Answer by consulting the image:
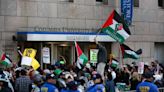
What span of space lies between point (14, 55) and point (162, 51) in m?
10.8

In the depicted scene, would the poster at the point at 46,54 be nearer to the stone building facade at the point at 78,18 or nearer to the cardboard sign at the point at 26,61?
the stone building facade at the point at 78,18

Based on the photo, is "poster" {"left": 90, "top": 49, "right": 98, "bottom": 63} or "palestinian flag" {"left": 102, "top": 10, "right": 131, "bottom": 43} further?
"poster" {"left": 90, "top": 49, "right": 98, "bottom": 63}

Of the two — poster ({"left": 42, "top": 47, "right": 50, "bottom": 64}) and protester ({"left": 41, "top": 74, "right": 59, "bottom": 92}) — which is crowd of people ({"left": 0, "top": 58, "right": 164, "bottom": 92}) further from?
poster ({"left": 42, "top": 47, "right": 50, "bottom": 64})

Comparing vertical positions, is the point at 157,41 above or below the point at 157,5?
below

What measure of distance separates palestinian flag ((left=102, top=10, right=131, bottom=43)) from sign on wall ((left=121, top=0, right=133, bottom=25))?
6369mm

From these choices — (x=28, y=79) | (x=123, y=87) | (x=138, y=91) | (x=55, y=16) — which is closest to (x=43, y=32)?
(x=55, y=16)

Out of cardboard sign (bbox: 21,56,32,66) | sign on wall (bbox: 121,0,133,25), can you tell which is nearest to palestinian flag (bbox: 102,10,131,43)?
cardboard sign (bbox: 21,56,32,66)

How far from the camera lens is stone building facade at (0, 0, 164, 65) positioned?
23.4 m

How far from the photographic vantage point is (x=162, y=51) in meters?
30.7

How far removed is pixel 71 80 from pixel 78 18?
11836 mm

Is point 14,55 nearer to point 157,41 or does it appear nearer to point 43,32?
point 43,32

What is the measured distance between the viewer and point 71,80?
14406 millimetres

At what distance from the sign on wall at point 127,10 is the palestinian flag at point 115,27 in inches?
251

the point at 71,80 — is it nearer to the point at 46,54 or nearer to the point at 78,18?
the point at 46,54
